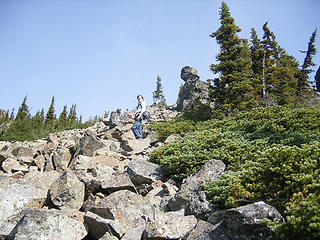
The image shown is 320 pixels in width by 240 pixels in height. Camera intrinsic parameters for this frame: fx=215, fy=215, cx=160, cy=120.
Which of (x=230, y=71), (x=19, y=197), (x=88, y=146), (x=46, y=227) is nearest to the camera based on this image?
(x=46, y=227)

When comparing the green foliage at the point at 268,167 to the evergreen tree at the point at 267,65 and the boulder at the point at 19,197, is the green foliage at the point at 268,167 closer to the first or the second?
the boulder at the point at 19,197

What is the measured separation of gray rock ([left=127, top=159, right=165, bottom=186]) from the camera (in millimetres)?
6359

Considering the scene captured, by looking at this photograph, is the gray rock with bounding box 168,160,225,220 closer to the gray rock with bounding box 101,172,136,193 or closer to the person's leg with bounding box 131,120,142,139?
the gray rock with bounding box 101,172,136,193

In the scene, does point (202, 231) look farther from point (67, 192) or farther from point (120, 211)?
point (67, 192)

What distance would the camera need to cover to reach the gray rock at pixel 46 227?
3688 mm

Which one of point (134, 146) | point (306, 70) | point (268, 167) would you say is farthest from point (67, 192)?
point (306, 70)

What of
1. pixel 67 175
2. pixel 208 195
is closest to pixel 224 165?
pixel 208 195

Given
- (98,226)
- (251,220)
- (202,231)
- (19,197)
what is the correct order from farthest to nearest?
(19,197) → (98,226) → (202,231) → (251,220)

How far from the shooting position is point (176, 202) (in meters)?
4.75

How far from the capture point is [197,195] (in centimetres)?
466

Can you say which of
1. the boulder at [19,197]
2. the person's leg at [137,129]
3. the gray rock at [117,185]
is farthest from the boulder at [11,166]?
the person's leg at [137,129]

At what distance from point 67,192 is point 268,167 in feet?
14.7

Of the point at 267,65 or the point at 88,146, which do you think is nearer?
the point at 88,146

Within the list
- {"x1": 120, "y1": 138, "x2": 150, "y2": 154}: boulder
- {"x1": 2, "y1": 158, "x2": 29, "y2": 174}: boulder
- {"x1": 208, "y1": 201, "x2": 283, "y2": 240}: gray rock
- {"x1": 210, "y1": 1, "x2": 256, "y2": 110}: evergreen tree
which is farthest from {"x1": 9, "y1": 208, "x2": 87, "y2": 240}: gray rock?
{"x1": 210, "y1": 1, "x2": 256, "y2": 110}: evergreen tree
